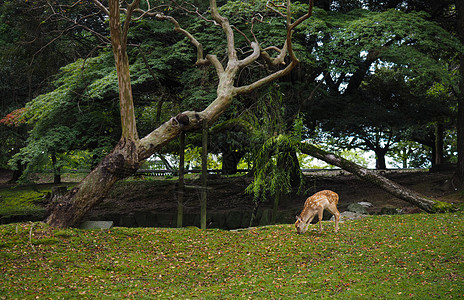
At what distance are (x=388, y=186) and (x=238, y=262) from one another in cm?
545

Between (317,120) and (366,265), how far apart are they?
996 centimetres

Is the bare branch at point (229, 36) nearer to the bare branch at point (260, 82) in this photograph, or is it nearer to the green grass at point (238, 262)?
the bare branch at point (260, 82)

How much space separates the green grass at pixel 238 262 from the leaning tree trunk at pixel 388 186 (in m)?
1.12

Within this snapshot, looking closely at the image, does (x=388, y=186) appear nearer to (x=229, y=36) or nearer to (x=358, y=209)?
(x=358, y=209)

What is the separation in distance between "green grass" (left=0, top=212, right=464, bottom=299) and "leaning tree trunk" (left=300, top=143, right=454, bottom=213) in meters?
1.12

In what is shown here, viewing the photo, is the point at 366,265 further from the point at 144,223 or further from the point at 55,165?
the point at 55,165

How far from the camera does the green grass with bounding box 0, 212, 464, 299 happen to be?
19.4 feet

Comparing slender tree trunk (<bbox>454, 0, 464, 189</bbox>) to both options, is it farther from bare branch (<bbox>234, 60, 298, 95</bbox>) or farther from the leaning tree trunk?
bare branch (<bbox>234, 60, 298, 95</bbox>)

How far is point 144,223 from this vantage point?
538 inches

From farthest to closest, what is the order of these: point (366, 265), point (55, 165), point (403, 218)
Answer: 1. point (55, 165)
2. point (403, 218)
3. point (366, 265)

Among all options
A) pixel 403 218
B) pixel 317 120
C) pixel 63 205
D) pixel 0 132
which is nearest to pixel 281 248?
pixel 403 218

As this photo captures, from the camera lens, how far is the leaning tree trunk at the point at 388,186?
10625 mm

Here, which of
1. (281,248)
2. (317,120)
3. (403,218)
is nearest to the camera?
(281,248)

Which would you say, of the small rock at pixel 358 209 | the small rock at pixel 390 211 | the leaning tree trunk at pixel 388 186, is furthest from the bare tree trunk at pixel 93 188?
the small rock at pixel 390 211
